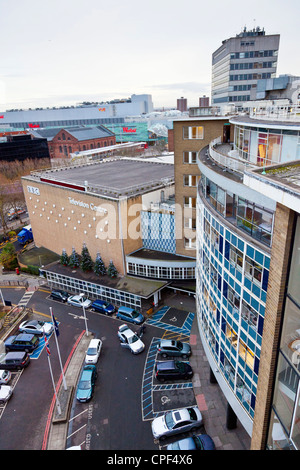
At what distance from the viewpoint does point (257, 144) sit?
21.6 m

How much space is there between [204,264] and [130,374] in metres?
12.7

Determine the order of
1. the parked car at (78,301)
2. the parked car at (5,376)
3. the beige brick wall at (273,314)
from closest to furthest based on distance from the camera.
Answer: the beige brick wall at (273,314)
the parked car at (5,376)
the parked car at (78,301)

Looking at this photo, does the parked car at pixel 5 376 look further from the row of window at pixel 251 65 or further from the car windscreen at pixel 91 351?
the row of window at pixel 251 65

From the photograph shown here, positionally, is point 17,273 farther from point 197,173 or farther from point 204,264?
point 204,264

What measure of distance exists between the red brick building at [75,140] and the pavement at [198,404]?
107163 mm

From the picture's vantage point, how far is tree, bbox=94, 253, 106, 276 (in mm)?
39094

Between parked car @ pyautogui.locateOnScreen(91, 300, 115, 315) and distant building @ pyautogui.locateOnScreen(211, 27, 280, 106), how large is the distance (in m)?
56.0

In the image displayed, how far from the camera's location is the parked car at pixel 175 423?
841 inches

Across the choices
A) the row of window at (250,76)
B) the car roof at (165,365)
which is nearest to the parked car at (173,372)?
the car roof at (165,365)

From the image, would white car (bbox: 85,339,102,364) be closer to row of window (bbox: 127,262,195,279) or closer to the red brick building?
row of window (bbox: 127,262,195,279)

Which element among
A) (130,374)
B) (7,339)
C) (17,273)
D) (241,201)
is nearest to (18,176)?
(17,273)

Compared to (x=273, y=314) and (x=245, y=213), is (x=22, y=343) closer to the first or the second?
(x=245, y=213)

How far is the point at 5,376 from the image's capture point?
27.6 m

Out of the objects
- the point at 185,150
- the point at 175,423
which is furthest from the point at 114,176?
the point at 175,423
